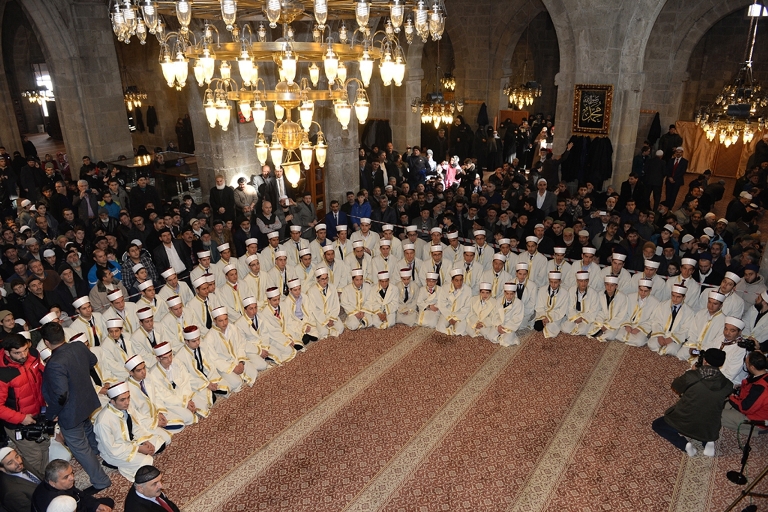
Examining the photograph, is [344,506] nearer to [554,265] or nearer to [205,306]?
[205,306]

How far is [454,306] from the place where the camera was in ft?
26.1

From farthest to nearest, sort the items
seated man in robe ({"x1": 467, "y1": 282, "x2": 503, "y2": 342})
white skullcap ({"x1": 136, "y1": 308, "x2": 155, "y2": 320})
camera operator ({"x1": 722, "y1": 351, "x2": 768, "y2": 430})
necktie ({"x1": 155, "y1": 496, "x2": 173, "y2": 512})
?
seated man in robe ({"x1": 467, "y1": 282, "x2": 503, "y2": 342})
white skullcap ({"x1": 136, "y1": 308, "x2": 155, "y2": 320})
camera operator ({"x1": 722, "y1": 351, "x2": 768, "y2": 430})
necktie ({"x1": 155, "y1": 496, "x2": 173, "y2": 512})

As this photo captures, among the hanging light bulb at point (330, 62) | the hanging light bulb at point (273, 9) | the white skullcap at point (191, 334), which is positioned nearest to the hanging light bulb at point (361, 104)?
the hanging light bulb at point (330, 62)

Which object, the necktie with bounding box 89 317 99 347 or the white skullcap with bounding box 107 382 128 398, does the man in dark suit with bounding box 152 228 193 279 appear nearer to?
the necktie with bounding box 89 317 99 347

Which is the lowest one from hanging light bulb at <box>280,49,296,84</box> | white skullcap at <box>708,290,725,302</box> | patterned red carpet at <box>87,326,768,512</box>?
patterned red carpet at <box>87,326,768,512</box>

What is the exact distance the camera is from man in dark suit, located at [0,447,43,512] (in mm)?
4218

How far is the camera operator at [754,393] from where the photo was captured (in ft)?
17.2

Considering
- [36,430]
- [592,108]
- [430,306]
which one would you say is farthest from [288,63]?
[592,108]

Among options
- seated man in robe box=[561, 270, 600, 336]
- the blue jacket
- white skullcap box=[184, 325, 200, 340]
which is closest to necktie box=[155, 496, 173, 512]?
the blue jacket

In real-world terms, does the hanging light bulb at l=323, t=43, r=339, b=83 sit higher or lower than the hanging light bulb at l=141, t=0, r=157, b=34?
lower

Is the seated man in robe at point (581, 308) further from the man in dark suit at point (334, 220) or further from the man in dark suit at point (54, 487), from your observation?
the man in dark suit at point (54, 487)

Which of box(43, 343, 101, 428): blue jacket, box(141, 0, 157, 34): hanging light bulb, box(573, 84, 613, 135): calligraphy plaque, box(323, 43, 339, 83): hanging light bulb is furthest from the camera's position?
box(573, 84, 613, 135): calligraphy plaque

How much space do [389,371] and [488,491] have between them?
2.20 metres

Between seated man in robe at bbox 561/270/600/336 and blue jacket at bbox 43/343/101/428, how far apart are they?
19.7 feet
